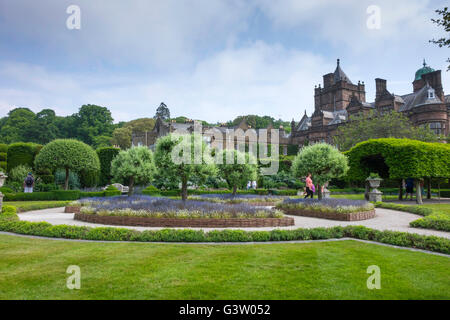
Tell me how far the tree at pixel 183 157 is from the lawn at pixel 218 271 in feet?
19.5

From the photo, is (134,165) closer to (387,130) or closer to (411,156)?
(411,156)

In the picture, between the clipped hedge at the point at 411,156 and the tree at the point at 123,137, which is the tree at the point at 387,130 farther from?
the tree at the point at 123,137

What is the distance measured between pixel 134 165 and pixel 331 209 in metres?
12.5

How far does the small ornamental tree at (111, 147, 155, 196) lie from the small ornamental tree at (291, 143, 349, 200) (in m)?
9.52

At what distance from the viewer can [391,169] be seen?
2203 centimetres

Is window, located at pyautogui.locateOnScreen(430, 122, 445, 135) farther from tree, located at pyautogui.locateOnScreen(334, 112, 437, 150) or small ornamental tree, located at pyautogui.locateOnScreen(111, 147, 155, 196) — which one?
small ornamental tree, located at pyautogui.locateOnScreen(111, 147, 155, 196)

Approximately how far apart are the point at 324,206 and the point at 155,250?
32.1ft

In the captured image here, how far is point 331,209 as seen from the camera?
551 inches

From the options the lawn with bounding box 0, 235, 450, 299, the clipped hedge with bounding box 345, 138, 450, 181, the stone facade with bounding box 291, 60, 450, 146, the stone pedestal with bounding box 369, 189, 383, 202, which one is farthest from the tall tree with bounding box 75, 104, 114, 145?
the lawn with bounding box 0, 235, 450, 299

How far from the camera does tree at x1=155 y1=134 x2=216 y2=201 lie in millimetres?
13266

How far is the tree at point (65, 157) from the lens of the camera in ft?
85.0

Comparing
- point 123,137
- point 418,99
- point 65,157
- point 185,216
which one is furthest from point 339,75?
point 185,216
